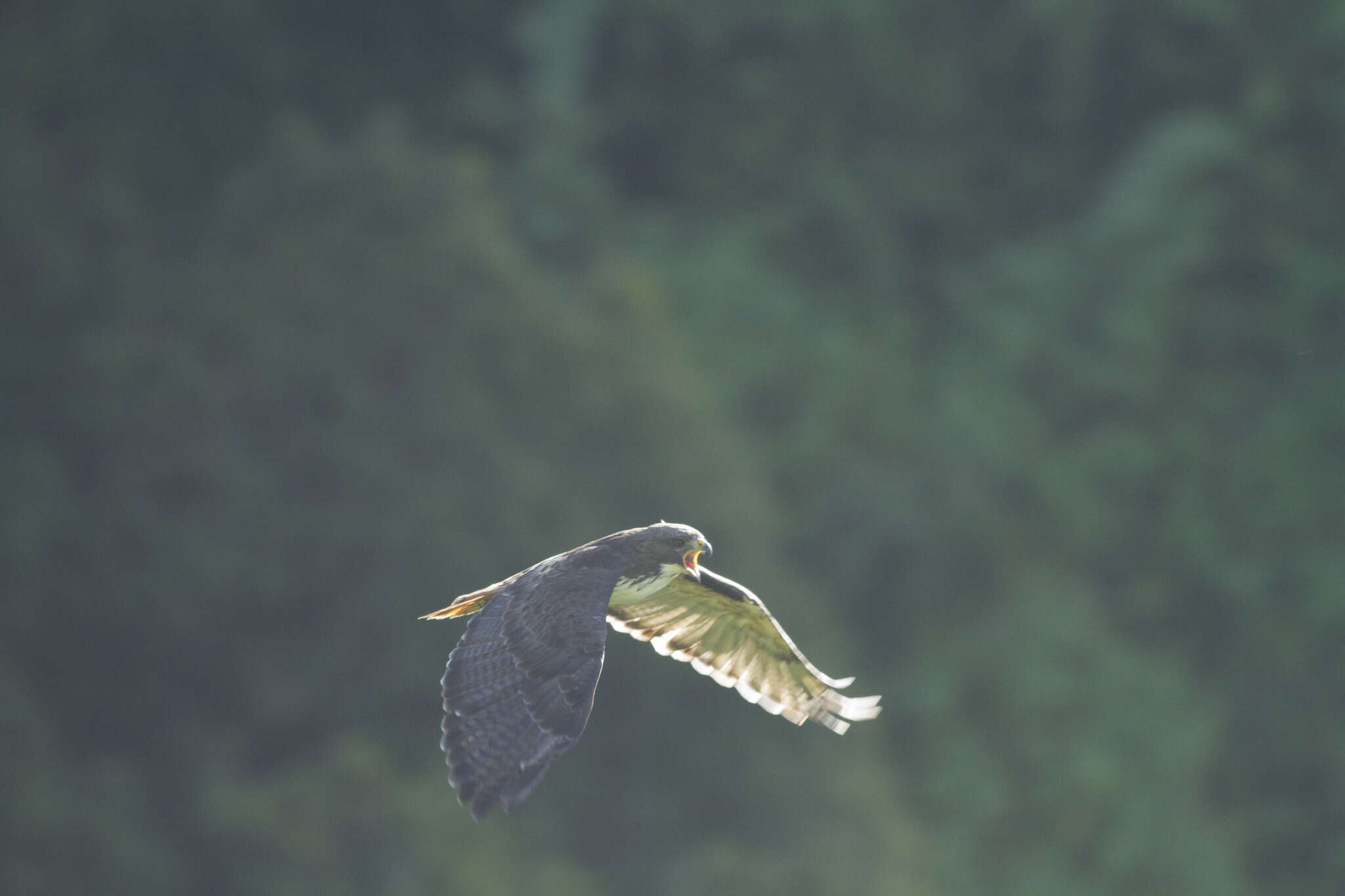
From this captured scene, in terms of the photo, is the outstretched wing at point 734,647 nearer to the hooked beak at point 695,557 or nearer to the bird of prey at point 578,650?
the bird of prey at point 578,650

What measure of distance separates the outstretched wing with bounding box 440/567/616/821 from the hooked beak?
47 centimetres

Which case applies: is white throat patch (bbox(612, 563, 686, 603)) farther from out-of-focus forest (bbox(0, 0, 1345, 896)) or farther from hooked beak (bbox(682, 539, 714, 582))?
out-of-focus forest (bbox(0, 0, 1345, 896))

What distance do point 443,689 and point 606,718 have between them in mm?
8317

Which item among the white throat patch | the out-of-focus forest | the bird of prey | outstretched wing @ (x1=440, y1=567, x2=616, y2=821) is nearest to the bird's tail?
the bird of prey

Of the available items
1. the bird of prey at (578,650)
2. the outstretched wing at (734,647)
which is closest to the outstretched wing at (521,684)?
the bird of prey at (578,650)

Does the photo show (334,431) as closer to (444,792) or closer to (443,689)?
(444,792)

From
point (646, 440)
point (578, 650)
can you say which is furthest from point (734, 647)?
point (646, 440)

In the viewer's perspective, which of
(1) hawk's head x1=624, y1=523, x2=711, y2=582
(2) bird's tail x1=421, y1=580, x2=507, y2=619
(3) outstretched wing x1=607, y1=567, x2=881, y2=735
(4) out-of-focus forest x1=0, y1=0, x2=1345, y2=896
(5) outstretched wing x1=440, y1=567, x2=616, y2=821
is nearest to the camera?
(5) outstretched wing x1=440, y1=567, x2=616, y2=821

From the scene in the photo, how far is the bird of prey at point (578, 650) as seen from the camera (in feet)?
18.3

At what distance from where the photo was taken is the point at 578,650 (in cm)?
589

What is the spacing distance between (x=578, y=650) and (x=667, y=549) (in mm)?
955

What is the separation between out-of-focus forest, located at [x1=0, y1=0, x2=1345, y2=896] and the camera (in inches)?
555

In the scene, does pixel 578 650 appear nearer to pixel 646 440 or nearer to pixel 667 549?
pixel 667 549

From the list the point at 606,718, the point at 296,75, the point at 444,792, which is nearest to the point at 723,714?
the point at 606,718
